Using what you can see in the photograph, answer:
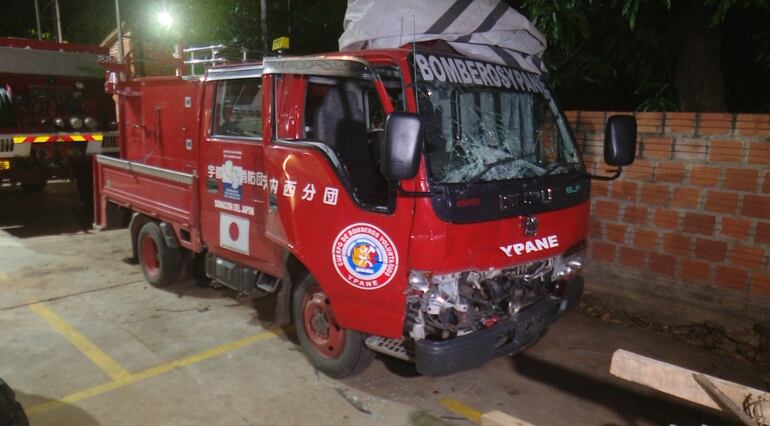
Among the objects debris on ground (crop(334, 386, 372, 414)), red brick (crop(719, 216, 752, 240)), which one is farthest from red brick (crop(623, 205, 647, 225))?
debris on ground (crop(334, 386, 372, 414))

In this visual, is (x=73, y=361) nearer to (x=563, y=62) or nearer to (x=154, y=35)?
(x=563, y=62)

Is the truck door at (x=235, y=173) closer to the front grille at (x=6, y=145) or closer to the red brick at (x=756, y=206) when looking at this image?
the red brick at (x=756, y=206)

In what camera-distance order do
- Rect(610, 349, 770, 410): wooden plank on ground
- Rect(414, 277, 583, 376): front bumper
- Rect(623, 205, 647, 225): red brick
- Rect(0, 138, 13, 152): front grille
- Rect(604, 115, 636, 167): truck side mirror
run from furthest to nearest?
Rect(0, 138, 13, 152): front grille < Rect(623, 205, 647, 225): red brick < Rect(604, 115, 636, 167): truck side mirror < Rect(414, 277, 583, 376): front bumper < Rect(610, 349, 770, 410): wooden plank on ground

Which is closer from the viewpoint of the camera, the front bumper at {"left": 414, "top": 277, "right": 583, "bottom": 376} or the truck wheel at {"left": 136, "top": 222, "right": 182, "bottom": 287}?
the front bumper at {"left": 414, "top": 277, "right": 583, "bottom": 376}

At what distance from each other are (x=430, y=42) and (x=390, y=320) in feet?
5.94

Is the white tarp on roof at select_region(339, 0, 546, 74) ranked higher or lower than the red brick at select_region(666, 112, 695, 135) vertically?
higher

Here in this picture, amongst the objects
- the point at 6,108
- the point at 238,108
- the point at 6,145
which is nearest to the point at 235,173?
the point at 238,108

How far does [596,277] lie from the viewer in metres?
5.41

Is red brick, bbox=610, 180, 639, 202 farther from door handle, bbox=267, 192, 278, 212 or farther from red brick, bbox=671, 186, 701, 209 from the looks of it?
door handle, bbox=267, 192, 278, 212

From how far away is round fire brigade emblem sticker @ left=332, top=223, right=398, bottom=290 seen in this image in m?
3.21

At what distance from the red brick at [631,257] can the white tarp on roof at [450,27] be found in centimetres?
215

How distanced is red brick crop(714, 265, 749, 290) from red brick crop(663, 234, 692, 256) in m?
0.28

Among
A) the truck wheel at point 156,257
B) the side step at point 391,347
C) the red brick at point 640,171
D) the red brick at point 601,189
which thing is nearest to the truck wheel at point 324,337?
the side step at point 391,347

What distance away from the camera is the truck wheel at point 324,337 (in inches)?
149
